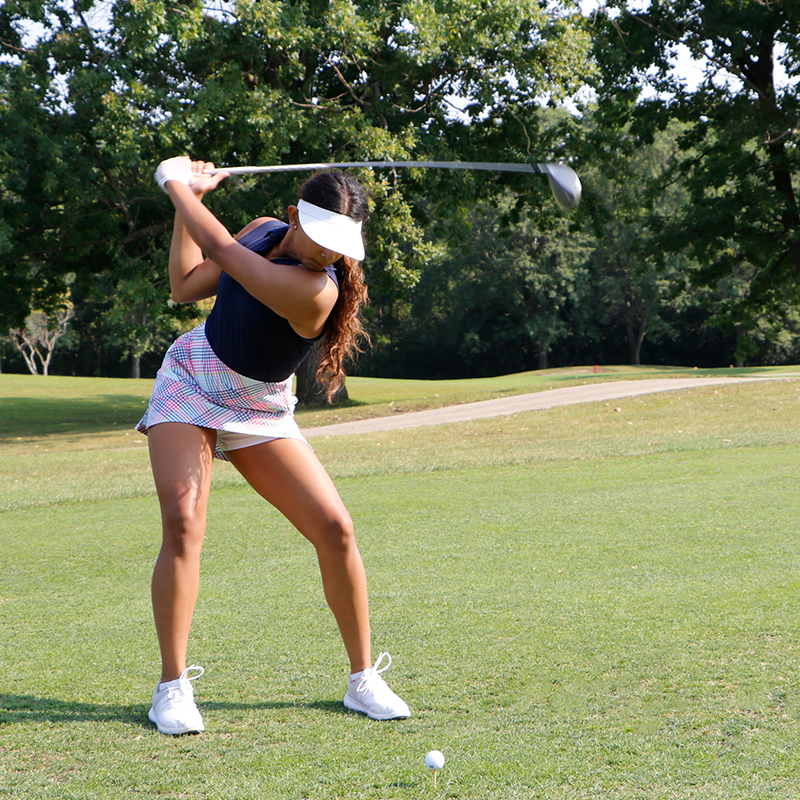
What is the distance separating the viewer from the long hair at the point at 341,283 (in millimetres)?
3021

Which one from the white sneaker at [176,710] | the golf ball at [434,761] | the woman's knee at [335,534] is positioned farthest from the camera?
the woman's knee at [335,534]

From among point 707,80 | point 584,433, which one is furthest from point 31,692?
point 707,80

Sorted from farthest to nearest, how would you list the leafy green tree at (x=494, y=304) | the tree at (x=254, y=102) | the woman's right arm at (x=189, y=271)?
the leafy green tree at (x=494, y=304) < the tree at (x=254, y=102) < the woman's right arm at (x=189, y=271)

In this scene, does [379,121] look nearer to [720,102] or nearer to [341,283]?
[720,102]

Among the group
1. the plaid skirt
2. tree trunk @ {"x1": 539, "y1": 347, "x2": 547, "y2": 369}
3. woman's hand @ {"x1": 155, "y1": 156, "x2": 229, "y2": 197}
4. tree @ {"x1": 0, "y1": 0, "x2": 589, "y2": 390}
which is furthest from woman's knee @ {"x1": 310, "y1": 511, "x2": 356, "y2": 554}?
tree trunk @ {"x1": 539, "y1": 347, "x2": 547, "y2": 369}

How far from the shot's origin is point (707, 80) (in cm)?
2253

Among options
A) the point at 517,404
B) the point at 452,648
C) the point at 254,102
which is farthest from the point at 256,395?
the point at 517,404

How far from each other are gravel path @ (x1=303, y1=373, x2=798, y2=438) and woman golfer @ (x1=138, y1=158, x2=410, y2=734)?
13.0m

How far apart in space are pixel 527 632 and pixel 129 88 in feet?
56.1

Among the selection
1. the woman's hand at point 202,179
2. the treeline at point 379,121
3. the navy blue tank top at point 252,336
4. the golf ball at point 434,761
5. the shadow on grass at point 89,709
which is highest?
the treeline at point 379,121

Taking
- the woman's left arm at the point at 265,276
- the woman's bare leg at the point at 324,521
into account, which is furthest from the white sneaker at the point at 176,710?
the woman's left arm at the point at 265,276

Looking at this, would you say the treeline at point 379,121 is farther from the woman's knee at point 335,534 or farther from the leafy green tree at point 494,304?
the leafy green tree at point 494,304

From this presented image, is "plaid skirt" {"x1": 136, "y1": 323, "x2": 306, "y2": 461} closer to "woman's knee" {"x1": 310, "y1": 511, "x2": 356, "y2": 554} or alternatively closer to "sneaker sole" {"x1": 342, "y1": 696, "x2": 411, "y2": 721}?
"woman's knee" {"x1": 310, "y1": 511, "x2": 356, "y2": 554}

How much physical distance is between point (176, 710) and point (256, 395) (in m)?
1.13
